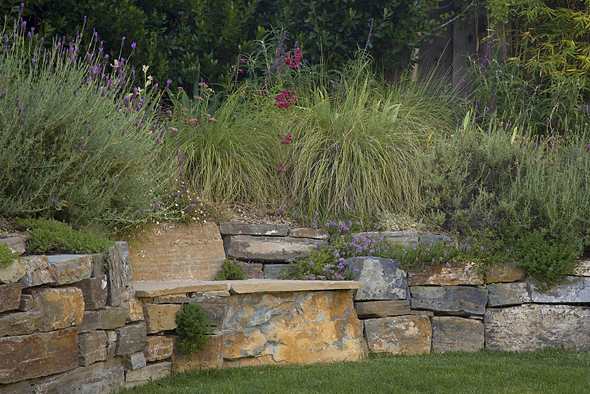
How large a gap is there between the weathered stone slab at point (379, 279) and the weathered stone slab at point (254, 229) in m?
0.73

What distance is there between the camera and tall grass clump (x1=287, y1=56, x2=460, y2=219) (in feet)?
16.8

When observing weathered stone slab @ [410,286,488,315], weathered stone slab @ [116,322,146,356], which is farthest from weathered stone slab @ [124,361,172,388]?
weathered stone slab @ [410,286,488,315]

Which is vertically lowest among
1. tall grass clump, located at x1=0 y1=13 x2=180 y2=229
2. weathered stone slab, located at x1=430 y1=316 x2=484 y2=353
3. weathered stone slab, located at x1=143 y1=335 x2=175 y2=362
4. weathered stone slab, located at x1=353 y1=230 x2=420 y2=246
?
weathered stone slab, located at x1=430 y1=316 x2=484 y2=353

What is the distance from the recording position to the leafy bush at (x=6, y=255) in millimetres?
2670

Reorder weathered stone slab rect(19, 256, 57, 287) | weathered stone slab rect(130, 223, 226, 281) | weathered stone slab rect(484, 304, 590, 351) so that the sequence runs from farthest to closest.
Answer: weathered stone slab rect(484, 304, 590, 351), weathered stone slab rect(130, 223, 226, 281), weathered stone slab rect(19, 256, 57, 287)

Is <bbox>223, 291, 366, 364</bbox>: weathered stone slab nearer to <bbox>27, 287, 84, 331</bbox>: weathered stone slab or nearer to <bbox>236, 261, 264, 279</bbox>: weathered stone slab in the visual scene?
<bbox>236, 261, 264, 279</bbox>: weathered stone slab

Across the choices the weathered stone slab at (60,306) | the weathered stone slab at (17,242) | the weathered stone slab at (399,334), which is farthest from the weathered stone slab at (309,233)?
the weathered stone slab at (17,242)

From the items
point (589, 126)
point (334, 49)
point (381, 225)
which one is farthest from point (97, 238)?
point (589, 126)

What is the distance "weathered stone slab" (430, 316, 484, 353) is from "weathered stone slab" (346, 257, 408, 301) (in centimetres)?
36

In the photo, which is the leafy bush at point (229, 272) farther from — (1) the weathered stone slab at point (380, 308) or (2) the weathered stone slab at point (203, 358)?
(1) the weathered stone slab at point (380, 308)

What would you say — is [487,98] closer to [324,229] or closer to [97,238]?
[324,229]

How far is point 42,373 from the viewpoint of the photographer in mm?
2834

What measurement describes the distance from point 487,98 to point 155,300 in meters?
4.37

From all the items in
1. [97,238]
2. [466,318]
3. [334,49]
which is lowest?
[466,318]
